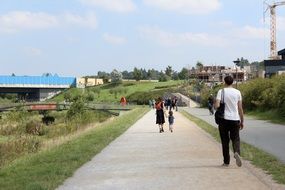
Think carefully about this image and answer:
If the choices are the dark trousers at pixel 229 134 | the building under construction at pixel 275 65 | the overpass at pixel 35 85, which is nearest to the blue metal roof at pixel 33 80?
the overpass at pixel 35 85

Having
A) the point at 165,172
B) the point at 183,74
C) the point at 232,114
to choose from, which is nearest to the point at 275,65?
the point at 232,114

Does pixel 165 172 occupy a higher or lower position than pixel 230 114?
lower

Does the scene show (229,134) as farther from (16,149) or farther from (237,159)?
(16,149)

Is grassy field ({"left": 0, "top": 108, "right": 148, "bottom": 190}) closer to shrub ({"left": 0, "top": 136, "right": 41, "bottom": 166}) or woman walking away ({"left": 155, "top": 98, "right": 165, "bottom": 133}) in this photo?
shrub ({"left": 0, "top": 136, "right": 41, "bottom": 166})

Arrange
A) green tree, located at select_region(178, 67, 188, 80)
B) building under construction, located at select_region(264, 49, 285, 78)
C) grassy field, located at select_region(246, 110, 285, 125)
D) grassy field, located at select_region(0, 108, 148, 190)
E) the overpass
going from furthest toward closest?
1. green tree, located at select_region(178, 67, 188, 80)
2. the overpass
3. building under construction, located at select_region(264, 49, 285, 78)
4. grassy field, located at select_region(246, 110, 285, 125)
5. grassy field, located at select_region(0, 108, 148, 190)

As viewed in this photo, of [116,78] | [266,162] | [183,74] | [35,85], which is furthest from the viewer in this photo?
[183,74]

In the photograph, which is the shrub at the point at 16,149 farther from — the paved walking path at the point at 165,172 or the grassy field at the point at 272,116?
the grassy field at the point at 272,116

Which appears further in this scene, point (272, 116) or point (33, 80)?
point (33, 80)

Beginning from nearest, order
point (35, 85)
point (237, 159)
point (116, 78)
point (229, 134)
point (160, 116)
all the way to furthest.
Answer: point (237, 159) < point (229, 134) < point (160, 116) < point (35, 85) < point (116, 78)

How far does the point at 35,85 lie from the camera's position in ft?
454

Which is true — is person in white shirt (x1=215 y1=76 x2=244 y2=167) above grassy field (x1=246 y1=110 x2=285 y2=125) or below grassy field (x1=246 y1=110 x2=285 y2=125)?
above

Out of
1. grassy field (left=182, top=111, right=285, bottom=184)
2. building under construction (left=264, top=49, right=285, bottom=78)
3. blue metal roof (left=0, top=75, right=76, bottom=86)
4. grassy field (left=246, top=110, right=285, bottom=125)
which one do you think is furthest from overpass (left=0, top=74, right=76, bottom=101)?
grassy field (left=182, top=111, right=285, bottom=184)

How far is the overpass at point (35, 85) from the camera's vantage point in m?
133

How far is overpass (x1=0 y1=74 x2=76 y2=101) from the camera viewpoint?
436ft
